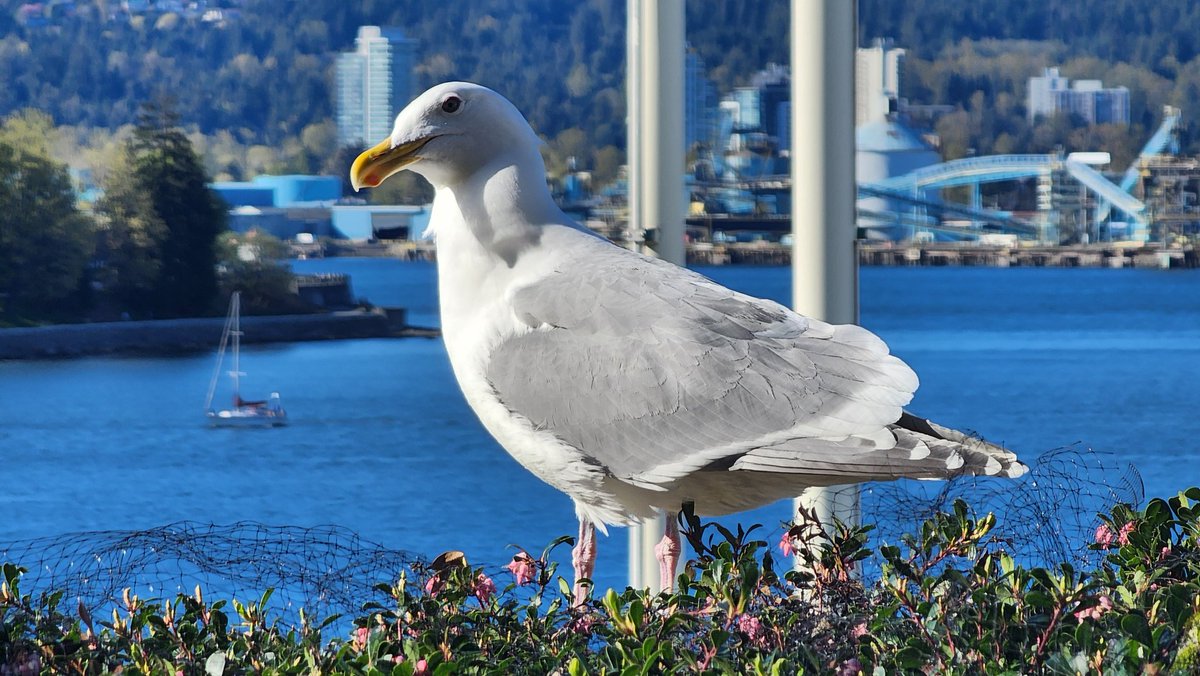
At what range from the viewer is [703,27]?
15352mm

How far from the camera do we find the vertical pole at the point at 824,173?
225cm

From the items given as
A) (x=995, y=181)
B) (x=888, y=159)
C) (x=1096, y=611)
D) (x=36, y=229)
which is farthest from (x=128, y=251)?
(x=1096, y=611)

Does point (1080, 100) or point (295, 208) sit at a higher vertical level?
point (1080, 100)

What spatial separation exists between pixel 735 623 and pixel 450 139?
2.15ft

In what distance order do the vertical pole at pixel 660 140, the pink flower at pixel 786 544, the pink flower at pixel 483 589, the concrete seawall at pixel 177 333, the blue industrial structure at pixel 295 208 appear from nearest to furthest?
the pink flower at pixel 483 589 < the pink flower at pixel 786 544 < the vertical pole at pixel 660 140 < the blue industrial structure at pixel 295 208 < the concrete seawall at pixel 177 333

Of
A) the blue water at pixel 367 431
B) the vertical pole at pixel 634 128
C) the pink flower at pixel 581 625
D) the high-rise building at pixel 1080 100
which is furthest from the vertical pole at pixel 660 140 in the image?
the high-rise building at pixel 1080 100

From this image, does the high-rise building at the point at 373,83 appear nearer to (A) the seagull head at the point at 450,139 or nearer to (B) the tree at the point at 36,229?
(B) the tree at the point at 36,229

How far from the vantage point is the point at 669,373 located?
5.45ft

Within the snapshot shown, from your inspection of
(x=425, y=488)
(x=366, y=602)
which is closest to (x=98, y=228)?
(x=425, y=488)

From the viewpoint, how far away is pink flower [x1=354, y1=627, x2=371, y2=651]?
4.55 ft

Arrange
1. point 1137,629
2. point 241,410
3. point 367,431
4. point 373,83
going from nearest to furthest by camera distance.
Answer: point 1137,629 → point 373,83 → point 367,431 → point 241,410

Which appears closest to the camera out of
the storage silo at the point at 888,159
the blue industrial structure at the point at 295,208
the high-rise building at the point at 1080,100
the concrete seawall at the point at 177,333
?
the blue industrial structure at the point at 295,208

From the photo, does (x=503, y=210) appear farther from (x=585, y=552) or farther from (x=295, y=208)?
(x=295, y=208)

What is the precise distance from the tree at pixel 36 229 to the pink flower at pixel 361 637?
37.2ft
